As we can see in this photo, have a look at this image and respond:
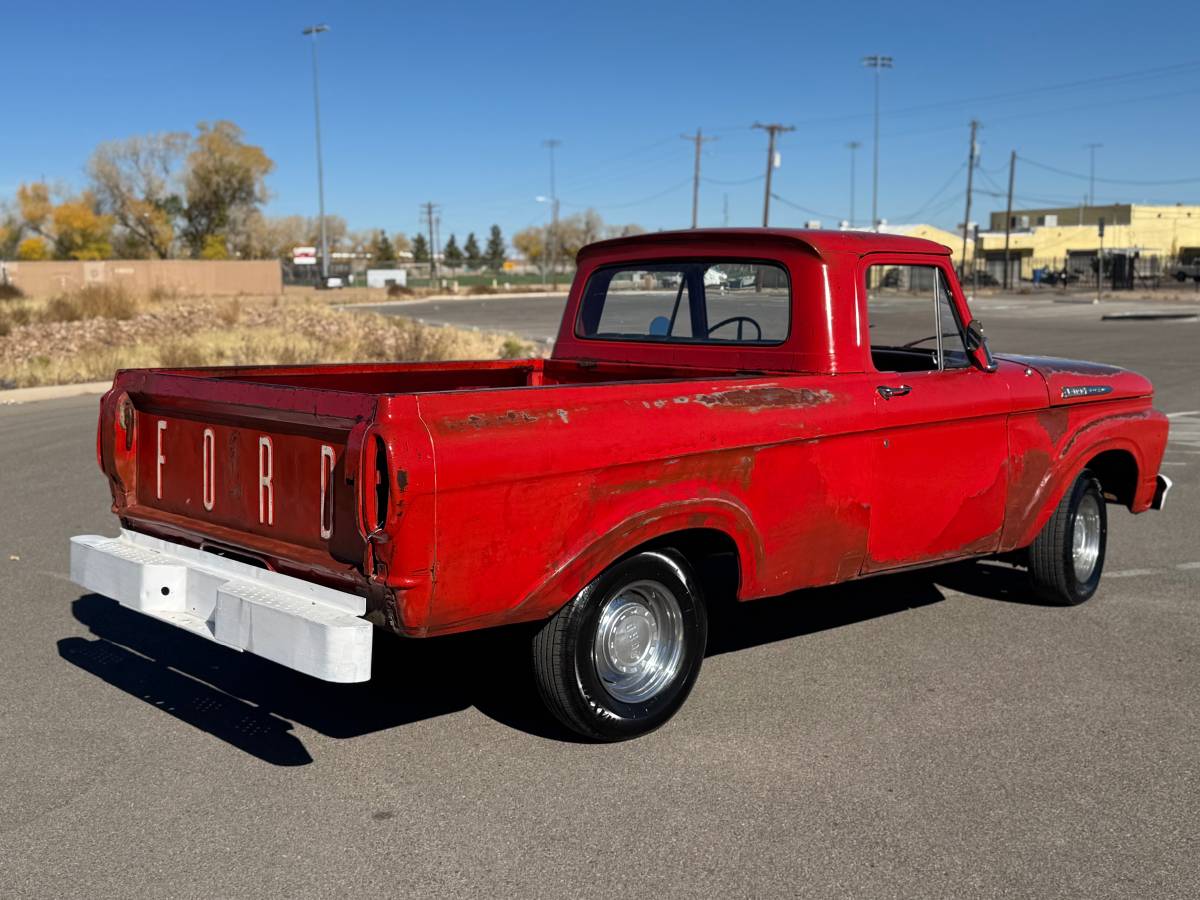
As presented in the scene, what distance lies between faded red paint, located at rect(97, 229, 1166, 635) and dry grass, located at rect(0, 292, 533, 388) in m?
12.0

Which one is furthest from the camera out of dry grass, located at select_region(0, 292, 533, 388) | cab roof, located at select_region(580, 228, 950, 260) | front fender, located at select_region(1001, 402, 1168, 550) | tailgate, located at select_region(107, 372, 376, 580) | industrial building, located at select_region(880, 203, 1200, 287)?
industrial building, located at select_region(880, 203, 1200, 287)

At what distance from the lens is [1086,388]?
235 inches

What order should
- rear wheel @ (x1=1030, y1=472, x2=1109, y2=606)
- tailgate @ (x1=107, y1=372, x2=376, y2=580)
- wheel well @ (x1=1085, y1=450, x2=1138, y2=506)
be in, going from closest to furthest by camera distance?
tailgate @ (x1=107, y1=372, x2=376, y2=580) < rear wheel @ (x1=1030, y1=472, x2=1109, y2=606) < wheel well @ (x1=1085, y1=450, x2=1138, y2=506)

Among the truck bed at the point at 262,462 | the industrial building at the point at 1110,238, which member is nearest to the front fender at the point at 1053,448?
the truck bed at the point at 262,462

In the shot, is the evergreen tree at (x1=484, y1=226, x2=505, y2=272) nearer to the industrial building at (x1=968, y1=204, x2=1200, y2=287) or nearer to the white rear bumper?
the industrial building at (x1=968, y1=204, x2=1200, y2=287)

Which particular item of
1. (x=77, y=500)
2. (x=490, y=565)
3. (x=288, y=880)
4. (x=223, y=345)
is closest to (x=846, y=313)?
(x=490, y=565)

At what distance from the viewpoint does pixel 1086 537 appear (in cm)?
635

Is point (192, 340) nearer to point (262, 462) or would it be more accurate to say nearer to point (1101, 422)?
point (1101, 422)

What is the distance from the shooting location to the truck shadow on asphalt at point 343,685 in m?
4.56

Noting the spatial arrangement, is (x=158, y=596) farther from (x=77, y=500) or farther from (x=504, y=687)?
(x=77, y=500)

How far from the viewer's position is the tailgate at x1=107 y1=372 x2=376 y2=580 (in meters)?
3.88

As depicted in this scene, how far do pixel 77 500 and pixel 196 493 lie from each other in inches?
192

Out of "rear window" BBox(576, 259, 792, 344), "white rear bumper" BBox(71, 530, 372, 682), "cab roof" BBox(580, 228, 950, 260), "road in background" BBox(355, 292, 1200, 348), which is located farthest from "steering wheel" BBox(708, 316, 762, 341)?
"road in background" BBox(355, 292, 1200, 348)

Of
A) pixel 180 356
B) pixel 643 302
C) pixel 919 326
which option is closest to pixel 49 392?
pixel 180 356
